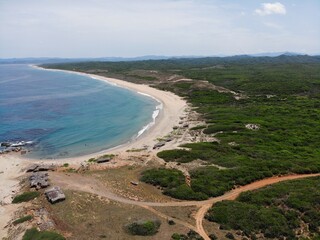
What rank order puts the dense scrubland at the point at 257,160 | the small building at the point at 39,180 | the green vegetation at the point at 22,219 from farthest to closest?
the small building at the point at 39,180 < the dense scrubland at the point at 257,160 < the green vegetation at the point at 22,219

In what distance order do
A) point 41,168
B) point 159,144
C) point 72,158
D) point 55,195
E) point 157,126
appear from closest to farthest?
1. point 55,195
2. point 41,168
3. point 72,158
4. point 159,144
5. point 157,126

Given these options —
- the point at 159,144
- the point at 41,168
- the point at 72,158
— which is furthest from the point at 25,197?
the point at 159,144

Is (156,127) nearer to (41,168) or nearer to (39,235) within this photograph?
(41,168)

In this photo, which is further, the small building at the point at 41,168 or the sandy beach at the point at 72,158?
the small building at the point at 41,168

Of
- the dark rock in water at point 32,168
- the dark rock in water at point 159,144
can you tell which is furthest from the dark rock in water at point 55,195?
the dark rock in water at point 159,144

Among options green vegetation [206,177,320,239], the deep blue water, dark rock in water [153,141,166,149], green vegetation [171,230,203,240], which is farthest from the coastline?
green vegetation [171,230,203,240]

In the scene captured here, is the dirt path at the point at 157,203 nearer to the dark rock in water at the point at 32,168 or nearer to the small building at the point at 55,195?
the small building at the point at 55,195
